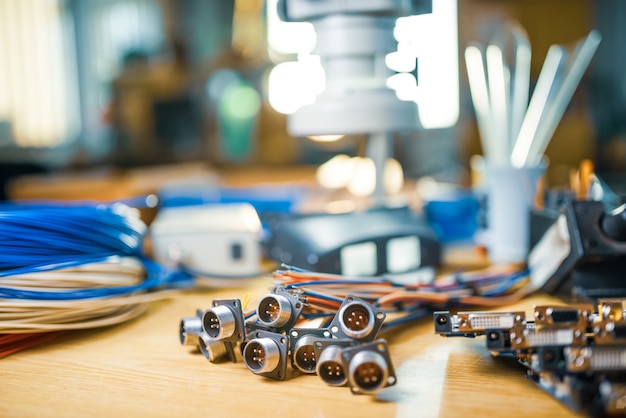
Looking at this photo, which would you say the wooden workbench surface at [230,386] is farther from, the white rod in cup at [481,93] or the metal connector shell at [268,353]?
the white rod in cup at [481,93]

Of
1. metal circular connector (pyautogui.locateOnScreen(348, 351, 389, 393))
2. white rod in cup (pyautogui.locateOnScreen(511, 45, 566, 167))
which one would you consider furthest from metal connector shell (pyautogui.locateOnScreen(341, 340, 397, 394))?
white rod in cup (pyautogui.locateOnScreen(511, 45, 566, 167))

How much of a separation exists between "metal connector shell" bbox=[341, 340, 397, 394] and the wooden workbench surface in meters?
0.01

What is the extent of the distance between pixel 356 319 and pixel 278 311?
6 centimetres

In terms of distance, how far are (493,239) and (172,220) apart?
0.45 meters

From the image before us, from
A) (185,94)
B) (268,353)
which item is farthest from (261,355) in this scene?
(185,94)

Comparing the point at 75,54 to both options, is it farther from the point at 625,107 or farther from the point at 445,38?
the point at 625,107

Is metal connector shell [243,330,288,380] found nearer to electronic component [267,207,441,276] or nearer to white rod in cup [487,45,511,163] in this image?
electronic component [267,207,441,276]

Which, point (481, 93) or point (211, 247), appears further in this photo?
point (481, 93)

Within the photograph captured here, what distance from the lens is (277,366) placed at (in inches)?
16.1

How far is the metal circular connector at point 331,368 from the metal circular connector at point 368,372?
14 mm

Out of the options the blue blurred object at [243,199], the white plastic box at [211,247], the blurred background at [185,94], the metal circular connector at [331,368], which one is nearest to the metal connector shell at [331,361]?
the metal circular connector at [331,368]

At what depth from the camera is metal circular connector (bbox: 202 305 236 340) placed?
0.43 meters

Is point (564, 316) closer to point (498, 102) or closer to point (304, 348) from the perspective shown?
point (304, 348)

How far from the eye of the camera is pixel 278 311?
1.38 ft
